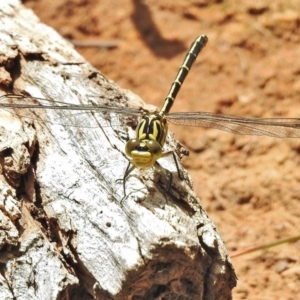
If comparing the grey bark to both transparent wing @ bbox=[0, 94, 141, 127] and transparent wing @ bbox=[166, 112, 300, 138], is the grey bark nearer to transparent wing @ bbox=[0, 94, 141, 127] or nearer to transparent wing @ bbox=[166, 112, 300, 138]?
transparent wing @ bbox=[0, 94, 141, 127]

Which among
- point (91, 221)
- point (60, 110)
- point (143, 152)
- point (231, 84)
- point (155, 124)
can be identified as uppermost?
point (231, 84)

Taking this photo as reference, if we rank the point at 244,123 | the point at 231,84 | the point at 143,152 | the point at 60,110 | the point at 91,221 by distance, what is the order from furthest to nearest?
1. the point at 231,84
2. the point at 244,123
3. the point at 60,110
4. the point at 143,152
5. the point at 91,221

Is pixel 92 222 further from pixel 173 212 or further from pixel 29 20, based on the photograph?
pixel 29 20

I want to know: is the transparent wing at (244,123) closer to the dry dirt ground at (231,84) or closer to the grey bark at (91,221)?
the grey bark at (91,221)

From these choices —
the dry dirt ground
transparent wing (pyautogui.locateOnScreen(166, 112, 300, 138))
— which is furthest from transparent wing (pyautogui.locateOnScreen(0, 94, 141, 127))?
the dry dirt ground

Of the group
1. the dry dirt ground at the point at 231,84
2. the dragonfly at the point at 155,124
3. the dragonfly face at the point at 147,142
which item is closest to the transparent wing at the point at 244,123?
the dragonfly at the point at 155,124

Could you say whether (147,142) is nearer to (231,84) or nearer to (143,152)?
(143,152)

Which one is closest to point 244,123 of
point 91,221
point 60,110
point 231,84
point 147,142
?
point 147,142
